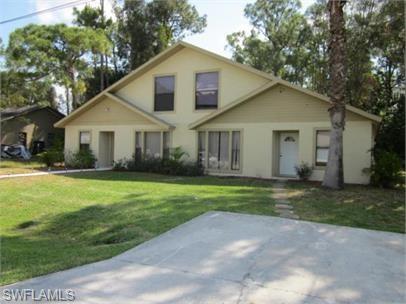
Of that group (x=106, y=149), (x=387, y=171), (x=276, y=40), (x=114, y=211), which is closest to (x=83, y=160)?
(x=106, y=149)

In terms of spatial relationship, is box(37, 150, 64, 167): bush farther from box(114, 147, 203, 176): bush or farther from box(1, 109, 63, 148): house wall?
box(1, 109, 63, 148): house wall

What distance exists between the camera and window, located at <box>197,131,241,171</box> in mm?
17234

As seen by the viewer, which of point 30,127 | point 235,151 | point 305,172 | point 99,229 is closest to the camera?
point 99,229

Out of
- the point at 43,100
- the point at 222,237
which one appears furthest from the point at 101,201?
the point at 43,100

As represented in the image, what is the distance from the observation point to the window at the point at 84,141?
21.3 metres

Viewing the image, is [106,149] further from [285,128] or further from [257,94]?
[285,128]

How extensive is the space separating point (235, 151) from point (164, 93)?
4999 millimetres

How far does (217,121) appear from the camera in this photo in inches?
690

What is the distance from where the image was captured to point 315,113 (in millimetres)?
15523

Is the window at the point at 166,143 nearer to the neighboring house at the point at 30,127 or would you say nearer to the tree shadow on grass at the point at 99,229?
the tree shadow on grass at the point at 99,229

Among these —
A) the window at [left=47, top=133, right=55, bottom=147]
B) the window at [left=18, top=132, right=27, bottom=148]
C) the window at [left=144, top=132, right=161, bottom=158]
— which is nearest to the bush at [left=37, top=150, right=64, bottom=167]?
the window at [left=144, top=132, right=161, bottom=158]

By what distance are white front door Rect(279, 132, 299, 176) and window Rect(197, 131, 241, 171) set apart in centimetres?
181

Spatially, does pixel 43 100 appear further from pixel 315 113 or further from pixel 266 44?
pixel 315 113

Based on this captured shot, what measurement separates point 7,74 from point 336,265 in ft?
89.2
